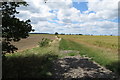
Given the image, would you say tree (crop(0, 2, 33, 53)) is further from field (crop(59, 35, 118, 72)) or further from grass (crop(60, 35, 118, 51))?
grass (crop(60, 35, 118, 51))

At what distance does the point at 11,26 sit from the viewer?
7.68 metres

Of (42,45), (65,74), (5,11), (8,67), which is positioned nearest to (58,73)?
(65,74)

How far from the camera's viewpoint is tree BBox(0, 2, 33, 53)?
24.8 feet

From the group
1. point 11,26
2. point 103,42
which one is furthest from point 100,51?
point 103,42

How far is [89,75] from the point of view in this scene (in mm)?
8320

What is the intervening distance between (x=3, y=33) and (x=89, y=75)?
4702 millimetres

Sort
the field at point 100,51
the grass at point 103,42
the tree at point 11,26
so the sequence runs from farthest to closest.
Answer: the grass at point 103,42 → the field at point 100,51 → the tree at point 11,26

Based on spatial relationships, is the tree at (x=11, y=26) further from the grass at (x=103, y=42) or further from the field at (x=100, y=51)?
the grass at (x=103, y=42)

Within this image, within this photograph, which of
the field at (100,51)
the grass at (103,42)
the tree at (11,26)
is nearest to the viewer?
the tree at (11,26)

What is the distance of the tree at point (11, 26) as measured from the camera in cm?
757

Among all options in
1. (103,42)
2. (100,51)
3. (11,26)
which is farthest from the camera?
(103,42)

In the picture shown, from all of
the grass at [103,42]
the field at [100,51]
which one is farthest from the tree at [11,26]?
the grass at [103,42]

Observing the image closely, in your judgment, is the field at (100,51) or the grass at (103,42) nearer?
the field at (100,51)

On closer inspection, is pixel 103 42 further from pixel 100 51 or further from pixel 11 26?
pixel 11 26
